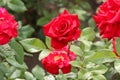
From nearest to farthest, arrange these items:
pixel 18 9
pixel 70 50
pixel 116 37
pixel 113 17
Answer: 1. pixel 113 17
2. pixel 116 37
3. pixel 70 50
4. pixel 18 9

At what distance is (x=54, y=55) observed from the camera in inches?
64.0

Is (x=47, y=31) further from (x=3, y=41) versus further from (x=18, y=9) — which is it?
(x=18, y=9)

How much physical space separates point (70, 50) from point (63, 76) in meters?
0.24

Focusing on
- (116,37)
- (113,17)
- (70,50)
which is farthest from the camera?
(70,50)

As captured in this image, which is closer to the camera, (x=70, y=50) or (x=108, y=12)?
(x=108, y=12)

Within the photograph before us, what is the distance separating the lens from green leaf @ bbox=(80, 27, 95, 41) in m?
1.77

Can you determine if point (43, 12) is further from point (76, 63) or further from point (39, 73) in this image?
point (76, 63)

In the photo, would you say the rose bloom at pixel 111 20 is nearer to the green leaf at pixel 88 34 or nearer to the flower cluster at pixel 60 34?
the flower cluster at pixel 60 34

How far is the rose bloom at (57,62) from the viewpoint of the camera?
1.58 meters

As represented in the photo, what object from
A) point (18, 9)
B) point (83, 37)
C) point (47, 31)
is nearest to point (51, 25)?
point (47, 31)

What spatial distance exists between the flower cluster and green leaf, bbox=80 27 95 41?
21cm

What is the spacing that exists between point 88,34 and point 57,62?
0.86 feet

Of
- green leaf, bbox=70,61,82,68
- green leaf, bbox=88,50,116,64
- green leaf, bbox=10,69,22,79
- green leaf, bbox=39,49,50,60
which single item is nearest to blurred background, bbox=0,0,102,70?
green leaf, bbox=10,69,22,79

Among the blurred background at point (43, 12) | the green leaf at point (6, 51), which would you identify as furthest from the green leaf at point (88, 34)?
the blurred background at point (43, 12)
